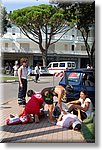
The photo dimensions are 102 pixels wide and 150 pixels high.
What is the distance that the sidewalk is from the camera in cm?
523

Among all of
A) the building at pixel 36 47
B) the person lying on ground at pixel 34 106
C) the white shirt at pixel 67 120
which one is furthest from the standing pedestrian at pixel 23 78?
the white shirt at pixel 67 120

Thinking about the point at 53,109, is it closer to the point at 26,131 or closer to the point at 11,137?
the point at 26,131

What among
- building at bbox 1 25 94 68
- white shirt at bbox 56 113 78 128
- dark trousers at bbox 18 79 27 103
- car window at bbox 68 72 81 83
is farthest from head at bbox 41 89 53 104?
dark trousers at bbox 18 79 27 103

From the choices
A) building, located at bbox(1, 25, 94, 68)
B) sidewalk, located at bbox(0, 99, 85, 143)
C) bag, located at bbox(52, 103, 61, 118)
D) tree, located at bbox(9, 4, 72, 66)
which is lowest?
sidewalk, located at bbox(0, 99, 85, 143)

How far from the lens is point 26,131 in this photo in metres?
5.87

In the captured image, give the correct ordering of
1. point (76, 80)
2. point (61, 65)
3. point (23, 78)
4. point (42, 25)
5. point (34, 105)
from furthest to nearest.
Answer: point (61, 65) → point (23, 78) → point (42, 25) → point (76, 80) → point (34, 105)

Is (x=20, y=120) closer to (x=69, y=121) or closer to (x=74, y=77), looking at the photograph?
(x=69, y=121)

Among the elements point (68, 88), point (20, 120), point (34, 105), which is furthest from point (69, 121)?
point (68, 88)

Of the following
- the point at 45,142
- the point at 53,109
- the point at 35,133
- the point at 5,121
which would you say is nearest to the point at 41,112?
the point at 53,109

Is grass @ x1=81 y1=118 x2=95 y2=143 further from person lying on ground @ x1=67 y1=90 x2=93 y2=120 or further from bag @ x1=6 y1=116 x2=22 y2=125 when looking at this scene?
bag @ x1=6 y1=116 x2=22 y2=125

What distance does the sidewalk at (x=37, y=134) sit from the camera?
5.23 metres

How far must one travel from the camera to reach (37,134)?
5621 millimetres

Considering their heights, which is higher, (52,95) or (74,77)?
(74,77)

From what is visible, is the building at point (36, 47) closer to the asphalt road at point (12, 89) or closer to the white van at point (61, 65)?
the white van at point (61, 65)
